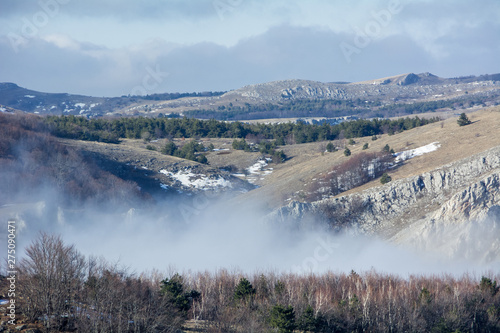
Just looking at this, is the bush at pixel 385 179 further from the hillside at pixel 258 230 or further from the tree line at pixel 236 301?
the tree line at pixel 236 301

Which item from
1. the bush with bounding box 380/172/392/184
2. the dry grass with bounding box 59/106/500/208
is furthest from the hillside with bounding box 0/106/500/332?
the bush with bounding box 380/172/392/184

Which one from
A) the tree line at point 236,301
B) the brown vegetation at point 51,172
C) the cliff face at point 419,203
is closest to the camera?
the tree line at point 236,301

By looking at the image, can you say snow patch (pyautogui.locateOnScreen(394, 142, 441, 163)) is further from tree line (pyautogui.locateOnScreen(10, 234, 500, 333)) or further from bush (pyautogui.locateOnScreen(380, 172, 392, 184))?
tree line (pyautogui.locateOnScreen(10, 234, 500, 333))

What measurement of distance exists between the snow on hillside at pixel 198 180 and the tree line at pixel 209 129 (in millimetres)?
23963

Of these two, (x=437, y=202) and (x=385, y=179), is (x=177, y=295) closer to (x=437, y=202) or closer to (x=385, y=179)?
(x=437, y=202)

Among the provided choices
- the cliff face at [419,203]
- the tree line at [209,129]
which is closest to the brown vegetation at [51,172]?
the tree line at [209,129]

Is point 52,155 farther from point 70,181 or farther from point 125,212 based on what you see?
point 125,212

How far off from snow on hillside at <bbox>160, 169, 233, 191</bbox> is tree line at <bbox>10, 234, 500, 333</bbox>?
4048 cm

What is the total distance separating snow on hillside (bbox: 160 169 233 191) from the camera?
8202cm

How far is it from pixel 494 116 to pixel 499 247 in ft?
102

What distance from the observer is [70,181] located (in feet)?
237

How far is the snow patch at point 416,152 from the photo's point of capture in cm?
6944

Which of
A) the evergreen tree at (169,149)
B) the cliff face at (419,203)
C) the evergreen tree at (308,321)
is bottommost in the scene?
the evergreen tree at (308,321)

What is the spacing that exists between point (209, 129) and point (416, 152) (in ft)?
200
